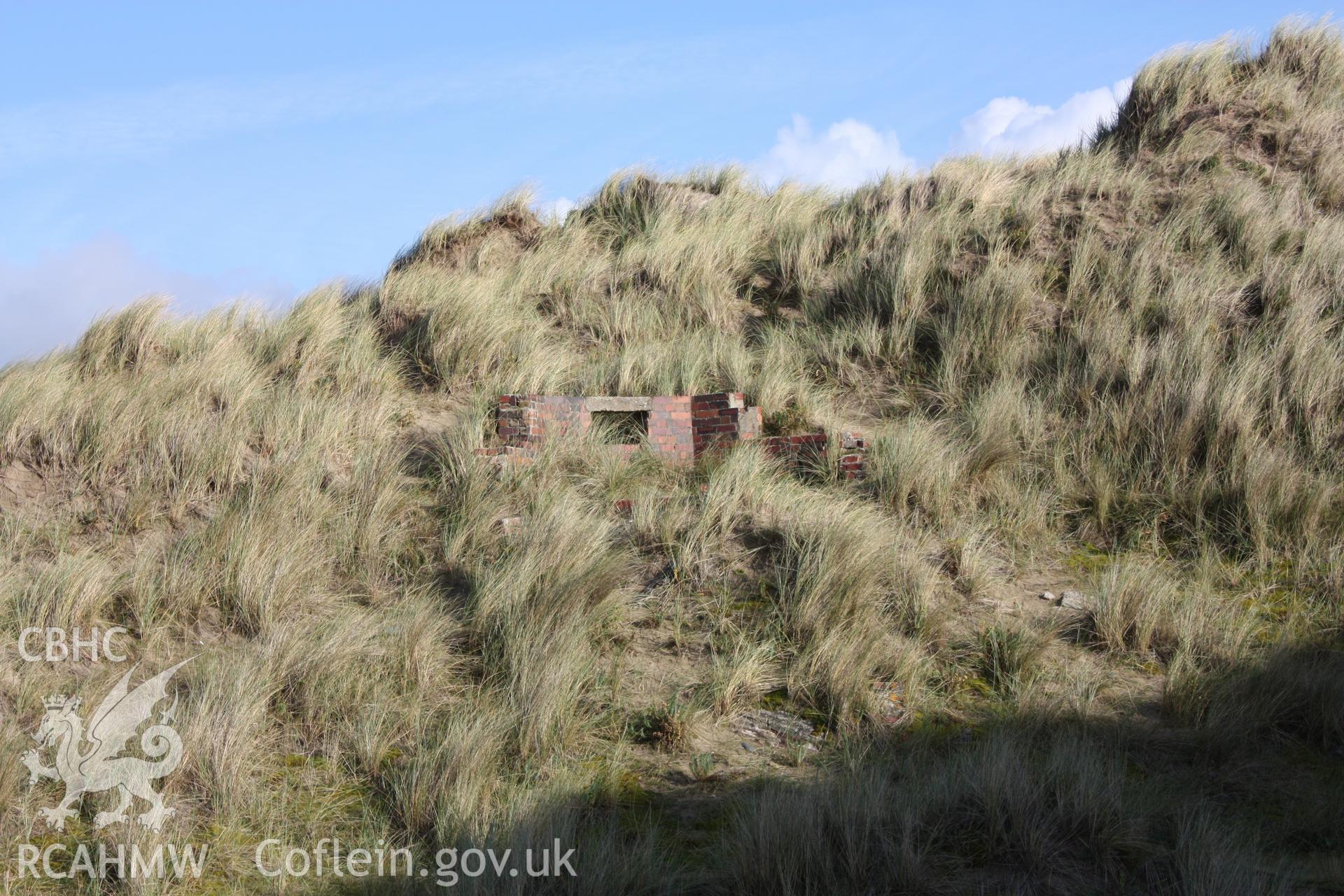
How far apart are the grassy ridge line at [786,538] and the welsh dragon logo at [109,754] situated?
0.35 ft

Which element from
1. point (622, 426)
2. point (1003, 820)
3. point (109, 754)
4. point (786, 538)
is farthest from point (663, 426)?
point (109, 754)

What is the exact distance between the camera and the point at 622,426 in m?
8.25

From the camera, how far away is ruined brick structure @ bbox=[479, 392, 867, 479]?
7820 millimetres

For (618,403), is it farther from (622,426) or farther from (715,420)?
(715,420)

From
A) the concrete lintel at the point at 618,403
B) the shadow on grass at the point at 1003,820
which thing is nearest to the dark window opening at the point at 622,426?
the concrete lintel at the point at 618,403

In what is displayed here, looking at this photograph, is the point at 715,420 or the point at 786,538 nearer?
the point at 786,538

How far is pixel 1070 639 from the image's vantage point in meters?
6.09

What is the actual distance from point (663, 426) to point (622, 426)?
377 millimetres

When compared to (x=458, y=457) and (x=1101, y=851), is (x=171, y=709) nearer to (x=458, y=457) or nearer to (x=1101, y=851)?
(x=458, y=457)

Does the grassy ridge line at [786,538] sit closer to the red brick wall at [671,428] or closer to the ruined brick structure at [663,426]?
the ruined brick structure at [663,426]

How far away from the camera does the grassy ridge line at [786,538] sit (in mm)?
4465

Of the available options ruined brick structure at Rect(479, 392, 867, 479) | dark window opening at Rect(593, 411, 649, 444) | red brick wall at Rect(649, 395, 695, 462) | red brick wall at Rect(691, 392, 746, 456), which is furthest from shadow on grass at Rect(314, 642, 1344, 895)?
dark window opening at Rect(593, 411, 649, 444)

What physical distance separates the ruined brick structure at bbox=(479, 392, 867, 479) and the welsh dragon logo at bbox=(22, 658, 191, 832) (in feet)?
10.8

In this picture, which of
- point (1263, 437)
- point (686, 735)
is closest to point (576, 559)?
point (686, 735)
